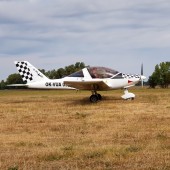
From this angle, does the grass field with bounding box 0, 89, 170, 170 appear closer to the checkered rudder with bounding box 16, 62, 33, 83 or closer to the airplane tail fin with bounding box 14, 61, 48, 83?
the airplane tail fin with bounding box 14, 61, 48, 83

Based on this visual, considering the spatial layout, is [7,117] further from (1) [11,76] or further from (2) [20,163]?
→ (1) [11,76]

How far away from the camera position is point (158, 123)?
12.9m

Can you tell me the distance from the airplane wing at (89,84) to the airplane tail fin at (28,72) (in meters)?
3.21

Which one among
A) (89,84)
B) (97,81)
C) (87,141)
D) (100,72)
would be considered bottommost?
(87,141)

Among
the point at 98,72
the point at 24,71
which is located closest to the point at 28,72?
the point at 24,71

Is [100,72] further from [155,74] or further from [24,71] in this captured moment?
[155,74]

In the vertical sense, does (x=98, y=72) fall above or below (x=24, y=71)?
below

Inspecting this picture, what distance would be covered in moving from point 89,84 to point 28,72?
517 cm

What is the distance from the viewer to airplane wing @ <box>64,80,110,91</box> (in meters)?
22.4

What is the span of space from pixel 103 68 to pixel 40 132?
12088mm

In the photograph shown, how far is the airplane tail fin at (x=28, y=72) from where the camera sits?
26.2m

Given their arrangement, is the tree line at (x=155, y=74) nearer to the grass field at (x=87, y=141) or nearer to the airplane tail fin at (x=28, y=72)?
the airplane tail fin at (x=28, y=72)

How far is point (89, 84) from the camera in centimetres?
2306

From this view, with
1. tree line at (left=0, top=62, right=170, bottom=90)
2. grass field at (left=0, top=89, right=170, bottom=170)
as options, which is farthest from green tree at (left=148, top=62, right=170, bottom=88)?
grass field at (left=0, top=89, right=170, bottom=170)
